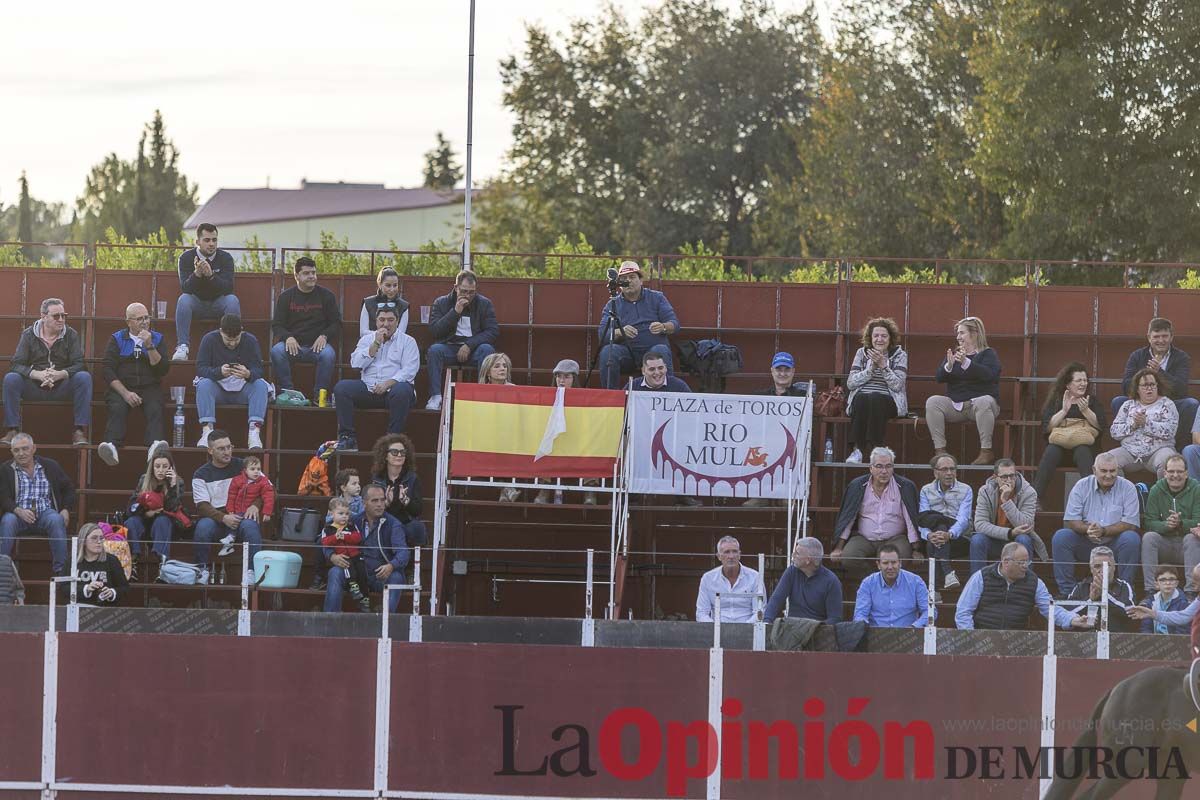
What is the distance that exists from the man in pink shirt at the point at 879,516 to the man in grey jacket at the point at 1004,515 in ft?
1.82

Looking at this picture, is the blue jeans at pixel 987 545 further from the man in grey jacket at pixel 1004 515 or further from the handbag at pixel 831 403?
the handbag at pixel 831 403

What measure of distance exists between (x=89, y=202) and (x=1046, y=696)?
7659cm

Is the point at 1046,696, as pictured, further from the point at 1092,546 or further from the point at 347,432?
the point at 347,432

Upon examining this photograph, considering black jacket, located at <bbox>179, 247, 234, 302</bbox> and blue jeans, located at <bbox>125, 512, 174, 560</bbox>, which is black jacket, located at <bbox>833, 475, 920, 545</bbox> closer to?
blue jeans, located at <bbox>125, 512, 174, 560</bbox>

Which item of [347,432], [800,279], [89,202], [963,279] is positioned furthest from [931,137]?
[89,202]

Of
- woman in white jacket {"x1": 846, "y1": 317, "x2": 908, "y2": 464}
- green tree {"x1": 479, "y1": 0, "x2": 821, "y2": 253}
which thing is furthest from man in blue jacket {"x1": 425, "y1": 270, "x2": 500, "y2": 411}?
green tree {"x1": 479, "y1": 0, "x2": 821, "y2": 253}

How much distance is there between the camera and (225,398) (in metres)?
18.1

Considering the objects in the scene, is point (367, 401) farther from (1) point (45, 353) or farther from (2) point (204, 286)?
(1) point (45, 353)

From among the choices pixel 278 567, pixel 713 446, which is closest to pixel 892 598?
pixel 713 446

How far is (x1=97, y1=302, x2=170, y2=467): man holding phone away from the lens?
58.9ft

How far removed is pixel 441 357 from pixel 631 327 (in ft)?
6.21

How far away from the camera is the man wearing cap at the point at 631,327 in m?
18.0

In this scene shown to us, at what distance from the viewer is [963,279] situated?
117 feet

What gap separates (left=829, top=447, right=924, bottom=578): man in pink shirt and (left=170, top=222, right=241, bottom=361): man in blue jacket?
6.47 metres
